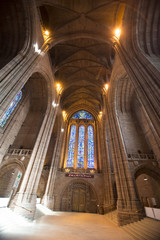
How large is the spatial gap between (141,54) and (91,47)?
8011 millimetres

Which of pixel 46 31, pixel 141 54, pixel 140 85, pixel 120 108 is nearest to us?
pixel 140 85

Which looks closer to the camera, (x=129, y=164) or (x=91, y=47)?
(x=129, y=164)

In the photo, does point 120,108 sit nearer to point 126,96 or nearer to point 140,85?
point 126,96

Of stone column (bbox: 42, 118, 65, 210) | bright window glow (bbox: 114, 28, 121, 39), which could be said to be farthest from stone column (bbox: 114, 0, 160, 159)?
stone column (bbox: 42, 118, 65, 210)

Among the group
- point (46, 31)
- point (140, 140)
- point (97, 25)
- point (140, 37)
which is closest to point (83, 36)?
point (97, 25)

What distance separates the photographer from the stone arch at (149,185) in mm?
8859

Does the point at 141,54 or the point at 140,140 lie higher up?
the point at 141,54

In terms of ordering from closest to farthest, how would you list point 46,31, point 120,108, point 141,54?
point 141,54 → point 46,31 → point 120,108

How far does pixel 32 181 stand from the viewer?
8.09m

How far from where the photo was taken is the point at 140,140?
442 inches

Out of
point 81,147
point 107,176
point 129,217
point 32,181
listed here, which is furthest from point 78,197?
point 129,217

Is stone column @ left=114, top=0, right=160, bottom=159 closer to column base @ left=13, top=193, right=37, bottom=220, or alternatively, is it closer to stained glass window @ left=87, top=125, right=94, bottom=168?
column base @ left=13, top=193, right=37, bottom=220

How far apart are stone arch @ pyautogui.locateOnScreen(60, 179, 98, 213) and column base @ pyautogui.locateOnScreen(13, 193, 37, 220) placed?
25.9ft

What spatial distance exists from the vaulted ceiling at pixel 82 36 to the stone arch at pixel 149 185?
10.7 m
